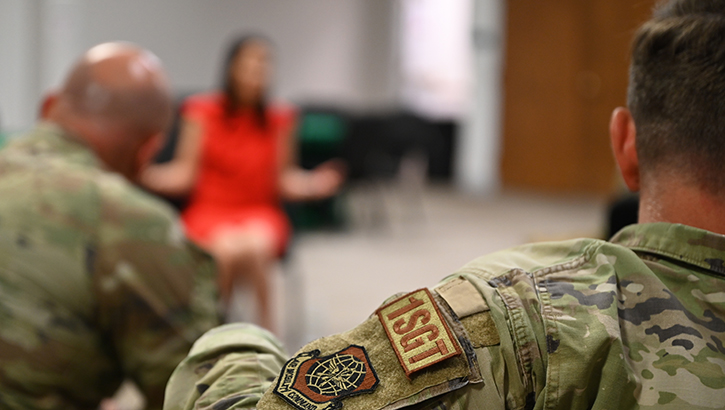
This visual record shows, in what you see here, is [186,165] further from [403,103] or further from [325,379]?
[403,103]

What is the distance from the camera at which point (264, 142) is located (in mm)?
3008

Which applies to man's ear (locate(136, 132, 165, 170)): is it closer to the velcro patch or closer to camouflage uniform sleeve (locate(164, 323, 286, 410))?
camouflage uniform sleeve (locate(164, 323, 286, 410))

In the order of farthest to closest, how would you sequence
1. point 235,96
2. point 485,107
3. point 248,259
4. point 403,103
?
point 403,103, point 485,107, point 235,96, point 248,259

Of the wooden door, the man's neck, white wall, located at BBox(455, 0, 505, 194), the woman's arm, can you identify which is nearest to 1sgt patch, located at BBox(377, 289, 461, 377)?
the man's neck

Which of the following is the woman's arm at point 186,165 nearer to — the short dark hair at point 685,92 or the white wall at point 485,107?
the short dark hair at point 685,92

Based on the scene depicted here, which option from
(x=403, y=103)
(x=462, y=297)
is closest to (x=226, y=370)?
(x=462, y=297)

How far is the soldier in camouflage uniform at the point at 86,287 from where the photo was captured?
110cm

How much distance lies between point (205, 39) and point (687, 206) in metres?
5.78

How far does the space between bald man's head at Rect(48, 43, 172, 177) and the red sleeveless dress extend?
1441 mm

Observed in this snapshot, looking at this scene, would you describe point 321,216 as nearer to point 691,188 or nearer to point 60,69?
point 60,69

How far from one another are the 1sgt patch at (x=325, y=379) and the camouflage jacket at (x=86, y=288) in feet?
2.10

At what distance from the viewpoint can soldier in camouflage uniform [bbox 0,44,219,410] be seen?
1097 mm

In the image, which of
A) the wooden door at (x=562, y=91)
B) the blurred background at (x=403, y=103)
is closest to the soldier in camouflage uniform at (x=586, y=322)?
the blurred background at (x=403, y=103)

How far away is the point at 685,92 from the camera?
66cm
